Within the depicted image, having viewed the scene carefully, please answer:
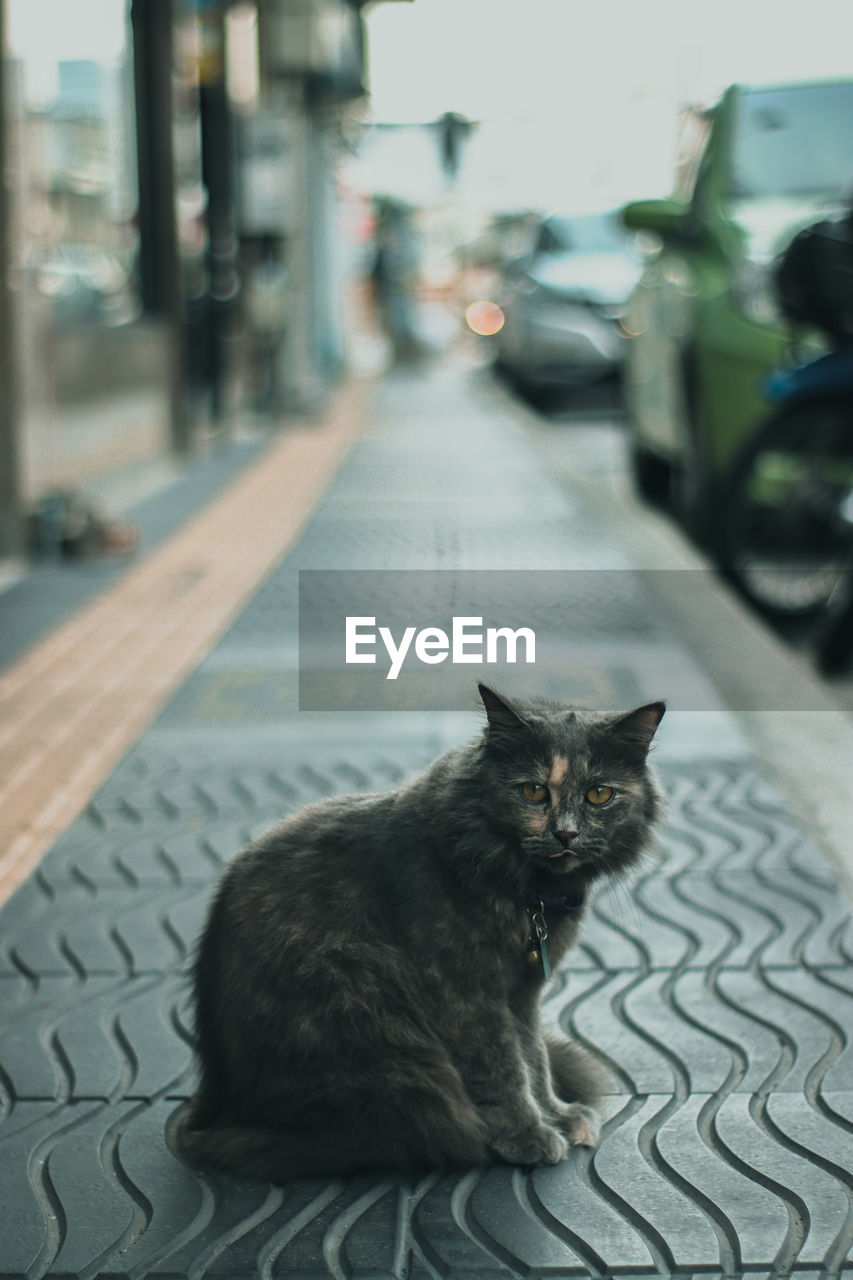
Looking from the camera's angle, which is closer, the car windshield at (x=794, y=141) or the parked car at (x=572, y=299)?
the car windshield at (x=794, y=141)

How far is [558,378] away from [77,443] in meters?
9.28

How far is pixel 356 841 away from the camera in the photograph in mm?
2885

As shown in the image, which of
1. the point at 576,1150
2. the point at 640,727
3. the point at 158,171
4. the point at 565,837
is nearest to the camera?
the point at 565,837

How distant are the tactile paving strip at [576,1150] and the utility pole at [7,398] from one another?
4351mm

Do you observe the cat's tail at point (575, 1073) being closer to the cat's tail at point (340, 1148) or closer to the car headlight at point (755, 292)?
the cat's tail at point (340, 1148)

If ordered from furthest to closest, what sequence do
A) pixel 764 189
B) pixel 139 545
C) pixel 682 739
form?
pixel 139 545, pixel 764 189, pixel 682 739

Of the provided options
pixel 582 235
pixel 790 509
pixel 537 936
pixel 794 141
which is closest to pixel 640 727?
pixel 537 936

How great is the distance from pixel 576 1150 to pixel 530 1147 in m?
0.14

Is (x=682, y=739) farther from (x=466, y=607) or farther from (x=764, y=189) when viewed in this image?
(x=764, y=189)

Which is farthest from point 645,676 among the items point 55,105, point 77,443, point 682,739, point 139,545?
point 55,105

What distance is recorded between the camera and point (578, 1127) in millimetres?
3000

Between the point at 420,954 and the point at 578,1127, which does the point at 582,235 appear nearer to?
the point at 578,1127

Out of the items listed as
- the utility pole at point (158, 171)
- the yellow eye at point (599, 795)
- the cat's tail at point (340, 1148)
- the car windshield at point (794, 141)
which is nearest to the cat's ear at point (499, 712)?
the yellow eye at point (599, 795)

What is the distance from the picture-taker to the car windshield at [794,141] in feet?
29.1
